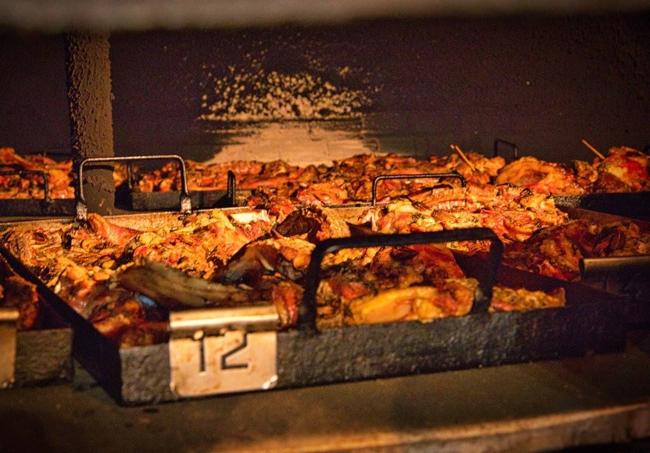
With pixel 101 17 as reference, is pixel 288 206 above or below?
below

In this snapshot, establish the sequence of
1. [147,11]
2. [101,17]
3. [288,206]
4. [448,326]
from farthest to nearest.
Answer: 1. [147,11]
2. [101,17]
3. [288,206]
4. [448,326]

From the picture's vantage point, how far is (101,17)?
7031mm

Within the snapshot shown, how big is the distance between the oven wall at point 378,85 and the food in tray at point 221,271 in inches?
198

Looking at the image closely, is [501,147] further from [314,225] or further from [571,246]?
[314,225]

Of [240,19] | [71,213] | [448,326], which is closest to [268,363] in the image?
[448,326]

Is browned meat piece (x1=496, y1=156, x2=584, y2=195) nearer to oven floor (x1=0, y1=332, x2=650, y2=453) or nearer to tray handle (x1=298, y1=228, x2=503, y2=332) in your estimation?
oven floor (x1=0, y1=332, x2=650, y2=453)

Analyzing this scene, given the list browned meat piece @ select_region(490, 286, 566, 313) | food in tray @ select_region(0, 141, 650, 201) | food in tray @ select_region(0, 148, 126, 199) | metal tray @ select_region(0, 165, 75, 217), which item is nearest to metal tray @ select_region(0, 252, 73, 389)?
browned meat piece @ select_region(490, 286, 566, 313)

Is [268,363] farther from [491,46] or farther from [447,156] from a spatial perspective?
[491,46]

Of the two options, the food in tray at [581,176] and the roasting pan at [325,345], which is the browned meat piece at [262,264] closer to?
the roasting pan at [325,345]

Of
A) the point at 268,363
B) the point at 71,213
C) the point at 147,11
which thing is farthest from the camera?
the point at 147,11

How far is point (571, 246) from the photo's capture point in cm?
560

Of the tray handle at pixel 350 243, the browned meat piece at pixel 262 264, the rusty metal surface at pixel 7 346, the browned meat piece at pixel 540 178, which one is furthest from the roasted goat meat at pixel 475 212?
the rusty metal surface at pixel 7 346

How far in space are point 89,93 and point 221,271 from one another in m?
3.17

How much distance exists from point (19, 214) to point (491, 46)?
714 centimetres
